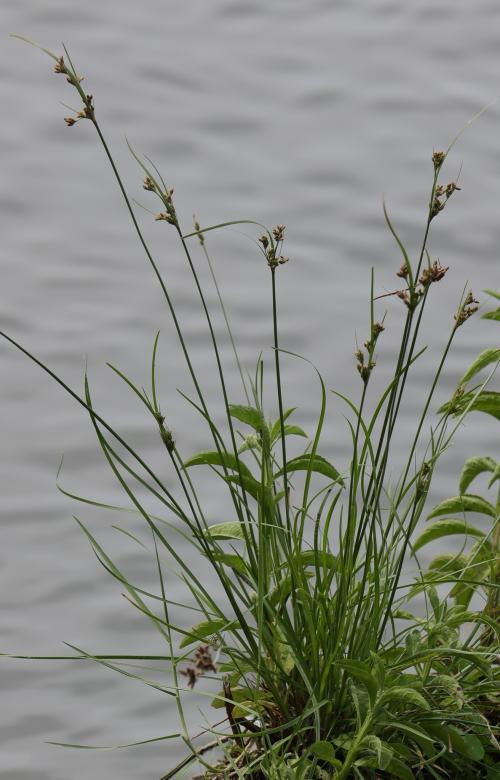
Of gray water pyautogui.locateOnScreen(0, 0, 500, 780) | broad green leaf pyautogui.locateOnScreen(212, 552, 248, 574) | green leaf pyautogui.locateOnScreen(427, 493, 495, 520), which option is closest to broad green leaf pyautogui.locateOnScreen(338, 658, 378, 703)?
broad green leaf pyautogui.locateOnScreen(212, 552, 248, 574)

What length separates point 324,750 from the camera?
55 centimetres

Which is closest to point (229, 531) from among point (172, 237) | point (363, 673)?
point (363, 673)

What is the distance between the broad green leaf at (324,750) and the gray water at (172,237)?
612 millimetres

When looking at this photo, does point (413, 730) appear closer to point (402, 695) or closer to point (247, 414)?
point (402, 695)

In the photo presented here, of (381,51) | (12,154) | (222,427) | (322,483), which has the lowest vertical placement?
(322,483)

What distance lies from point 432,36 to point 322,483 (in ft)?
3.81

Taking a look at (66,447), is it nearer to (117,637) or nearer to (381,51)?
(117,637)

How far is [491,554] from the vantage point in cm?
71

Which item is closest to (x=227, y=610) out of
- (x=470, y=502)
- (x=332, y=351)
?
(x=332, y=351)

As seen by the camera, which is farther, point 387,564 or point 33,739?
point 33,739

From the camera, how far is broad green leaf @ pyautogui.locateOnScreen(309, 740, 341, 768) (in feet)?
1.79

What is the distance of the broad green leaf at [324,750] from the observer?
55 centimetres

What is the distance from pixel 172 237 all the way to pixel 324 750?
1.36 metres

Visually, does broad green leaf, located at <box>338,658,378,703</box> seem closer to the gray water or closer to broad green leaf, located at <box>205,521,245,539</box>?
broad green leaf, located at <box>205,521,245,539</box>
